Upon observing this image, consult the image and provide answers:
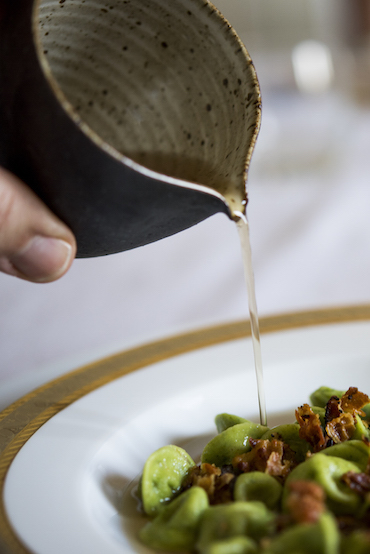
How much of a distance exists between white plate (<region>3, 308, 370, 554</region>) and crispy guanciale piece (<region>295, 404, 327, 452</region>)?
0.26 meters

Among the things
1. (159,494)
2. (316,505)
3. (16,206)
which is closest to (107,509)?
(159,494)

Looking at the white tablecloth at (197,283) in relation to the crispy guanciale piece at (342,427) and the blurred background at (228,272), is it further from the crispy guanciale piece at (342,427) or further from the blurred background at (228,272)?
the crispy guanciale piece at (342,427)

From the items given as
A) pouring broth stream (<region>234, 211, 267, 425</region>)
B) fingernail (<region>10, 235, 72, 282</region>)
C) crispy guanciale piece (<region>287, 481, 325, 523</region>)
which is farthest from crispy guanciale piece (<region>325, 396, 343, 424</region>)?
fingernail (<region>10, 235, 72, 282</region>)

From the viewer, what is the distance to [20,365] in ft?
5.84

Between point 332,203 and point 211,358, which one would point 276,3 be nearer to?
point 332,203

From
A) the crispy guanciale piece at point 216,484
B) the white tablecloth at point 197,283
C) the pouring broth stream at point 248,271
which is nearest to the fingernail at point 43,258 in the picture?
the pouring broth stream at point 248,271

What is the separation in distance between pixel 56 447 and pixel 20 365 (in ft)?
2.43

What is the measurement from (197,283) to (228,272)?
0.48ft

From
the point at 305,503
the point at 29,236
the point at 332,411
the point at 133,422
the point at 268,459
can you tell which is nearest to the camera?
the point at 305,503

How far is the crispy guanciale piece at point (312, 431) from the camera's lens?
1.03 meters

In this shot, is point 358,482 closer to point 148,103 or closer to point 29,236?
point 29,236

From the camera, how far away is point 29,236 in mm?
877

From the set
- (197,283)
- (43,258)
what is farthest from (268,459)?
→ (197,283)

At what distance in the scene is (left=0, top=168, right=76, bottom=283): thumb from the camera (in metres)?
0.84
